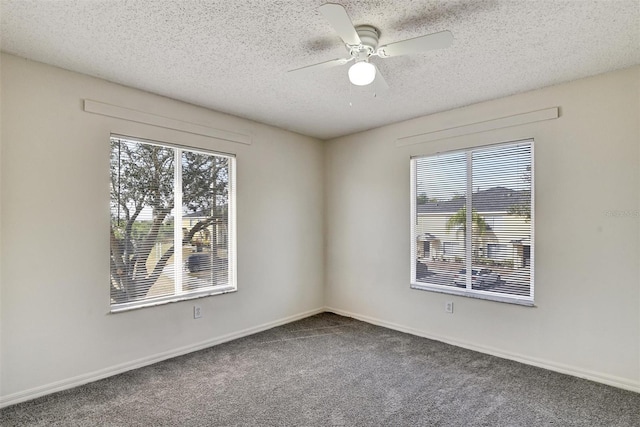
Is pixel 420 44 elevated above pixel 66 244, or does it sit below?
above

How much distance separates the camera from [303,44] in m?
2.37

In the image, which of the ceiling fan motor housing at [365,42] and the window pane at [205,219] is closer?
the ceiling fan motor housing at [365,42]

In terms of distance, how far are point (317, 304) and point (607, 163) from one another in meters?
3.69

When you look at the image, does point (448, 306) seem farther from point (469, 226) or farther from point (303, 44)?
point (303, 44)

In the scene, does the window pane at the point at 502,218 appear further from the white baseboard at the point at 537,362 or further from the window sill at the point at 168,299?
the window sill at the point at 168,299

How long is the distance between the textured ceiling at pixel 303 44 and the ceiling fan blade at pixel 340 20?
177 millimetres

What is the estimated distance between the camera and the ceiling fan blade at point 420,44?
1.88 metres

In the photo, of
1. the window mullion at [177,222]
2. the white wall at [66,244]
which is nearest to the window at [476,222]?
the white wall at [66,244]

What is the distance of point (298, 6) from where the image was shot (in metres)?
1.94

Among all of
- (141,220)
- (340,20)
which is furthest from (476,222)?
(141,220)

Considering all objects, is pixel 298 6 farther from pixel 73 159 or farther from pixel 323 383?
pixel 323 383

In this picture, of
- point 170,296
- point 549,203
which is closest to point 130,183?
point 170,296

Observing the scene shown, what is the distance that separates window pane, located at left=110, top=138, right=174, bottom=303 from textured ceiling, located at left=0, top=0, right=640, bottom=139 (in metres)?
0.66

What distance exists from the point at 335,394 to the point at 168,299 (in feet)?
6.17
